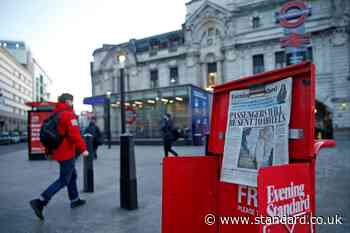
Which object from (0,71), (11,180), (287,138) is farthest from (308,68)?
(0,71)

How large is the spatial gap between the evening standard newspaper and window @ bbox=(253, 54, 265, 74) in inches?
1259

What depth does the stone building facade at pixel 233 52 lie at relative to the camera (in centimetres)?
2906

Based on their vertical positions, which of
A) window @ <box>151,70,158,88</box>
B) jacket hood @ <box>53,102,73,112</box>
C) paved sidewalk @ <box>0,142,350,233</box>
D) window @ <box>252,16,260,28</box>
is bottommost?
paved sidewalk @ <box>0,142,350,233</box>

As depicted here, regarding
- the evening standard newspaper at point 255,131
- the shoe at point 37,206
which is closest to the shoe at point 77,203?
the shoe at point 37,206

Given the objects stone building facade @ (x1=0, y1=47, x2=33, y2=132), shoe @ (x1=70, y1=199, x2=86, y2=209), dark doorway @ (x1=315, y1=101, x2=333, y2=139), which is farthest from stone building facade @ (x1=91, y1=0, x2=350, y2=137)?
stone building facade @ (x1=0, y1=47, x2=33, y2=132)

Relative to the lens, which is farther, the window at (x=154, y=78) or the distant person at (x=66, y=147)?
the window at (x=154, y=78)

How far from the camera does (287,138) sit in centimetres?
253

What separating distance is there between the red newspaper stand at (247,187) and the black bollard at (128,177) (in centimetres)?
207

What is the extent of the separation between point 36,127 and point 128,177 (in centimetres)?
1104

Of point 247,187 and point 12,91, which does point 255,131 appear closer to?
point 247,187

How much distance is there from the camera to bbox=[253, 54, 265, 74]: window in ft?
110

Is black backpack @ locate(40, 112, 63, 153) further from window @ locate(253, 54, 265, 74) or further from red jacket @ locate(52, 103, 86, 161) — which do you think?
window @ locate(253, 54, 265, 74)

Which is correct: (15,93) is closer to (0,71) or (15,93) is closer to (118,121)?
(0,71)

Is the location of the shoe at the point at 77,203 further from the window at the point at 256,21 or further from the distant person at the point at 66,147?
the window at the point at 256,21
